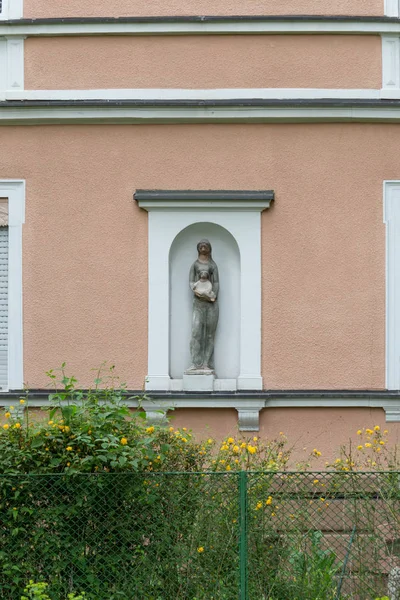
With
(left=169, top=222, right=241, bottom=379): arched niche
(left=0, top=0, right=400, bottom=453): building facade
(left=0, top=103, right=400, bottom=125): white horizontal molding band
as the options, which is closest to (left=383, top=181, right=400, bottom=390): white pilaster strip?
(left=0, top=0, right=400, bottom=453): building facade

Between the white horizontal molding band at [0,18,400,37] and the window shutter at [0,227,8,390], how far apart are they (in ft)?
7.21

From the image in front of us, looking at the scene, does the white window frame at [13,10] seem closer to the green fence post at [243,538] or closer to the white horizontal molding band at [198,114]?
the white horizontal molding band at [198,114]

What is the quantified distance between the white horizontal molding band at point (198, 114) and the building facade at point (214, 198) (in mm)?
15

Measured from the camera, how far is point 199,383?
1088 cm

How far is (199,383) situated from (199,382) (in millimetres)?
12

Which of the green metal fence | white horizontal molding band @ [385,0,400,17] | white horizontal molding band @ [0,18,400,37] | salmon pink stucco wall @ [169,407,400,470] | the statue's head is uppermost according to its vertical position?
white horizontal molding band @ [385,0,400,17]

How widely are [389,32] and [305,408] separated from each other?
4004 mm

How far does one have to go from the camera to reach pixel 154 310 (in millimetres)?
10992

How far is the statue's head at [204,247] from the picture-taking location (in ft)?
36.0

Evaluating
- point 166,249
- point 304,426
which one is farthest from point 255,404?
point 166,249

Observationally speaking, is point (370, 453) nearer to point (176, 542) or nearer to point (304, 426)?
point (304, 426)

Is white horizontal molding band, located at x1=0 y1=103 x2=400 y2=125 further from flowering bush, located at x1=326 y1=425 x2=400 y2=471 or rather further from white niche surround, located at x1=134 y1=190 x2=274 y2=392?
flowering bush, located at x1=326 y1=425 x2=400 y2=471

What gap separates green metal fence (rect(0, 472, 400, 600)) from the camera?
7.88m

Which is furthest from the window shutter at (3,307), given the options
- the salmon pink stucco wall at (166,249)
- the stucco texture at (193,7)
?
the stucco texture at (193,7)
